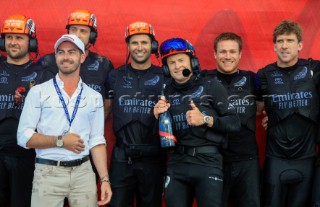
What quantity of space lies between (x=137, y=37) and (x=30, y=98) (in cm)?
151

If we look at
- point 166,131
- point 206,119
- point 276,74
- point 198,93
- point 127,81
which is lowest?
point 166,131

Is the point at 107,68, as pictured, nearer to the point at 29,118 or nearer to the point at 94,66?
the point at 94,66

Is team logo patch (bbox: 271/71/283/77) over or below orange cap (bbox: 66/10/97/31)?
below

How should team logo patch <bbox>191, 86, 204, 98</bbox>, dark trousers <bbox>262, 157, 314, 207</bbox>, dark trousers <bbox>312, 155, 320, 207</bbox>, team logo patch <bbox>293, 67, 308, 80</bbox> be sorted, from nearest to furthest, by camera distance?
team logo patch <bbox>191, 86, 204, 98</bbox> → dark trousers <bbox>312, 155, 320, 207</bbox> → dark trousers <bbox>262, 157, 314, 207</bbox> → team logo patch <bbox>293, 67, 308, 80</bbox>

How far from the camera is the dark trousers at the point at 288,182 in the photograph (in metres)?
A: 4.44

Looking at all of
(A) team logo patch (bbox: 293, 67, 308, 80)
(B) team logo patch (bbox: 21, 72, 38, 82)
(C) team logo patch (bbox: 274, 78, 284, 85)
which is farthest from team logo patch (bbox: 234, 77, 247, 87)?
(B) team logo patch (bbox: 21, 72, 38, 82)

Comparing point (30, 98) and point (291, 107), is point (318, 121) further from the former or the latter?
point (30, 98)

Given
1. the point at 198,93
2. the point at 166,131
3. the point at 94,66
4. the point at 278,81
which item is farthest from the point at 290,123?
the point at 94,66

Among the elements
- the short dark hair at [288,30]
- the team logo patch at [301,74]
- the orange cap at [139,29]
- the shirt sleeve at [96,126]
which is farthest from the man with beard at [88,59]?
the team logo patch at [301,74]

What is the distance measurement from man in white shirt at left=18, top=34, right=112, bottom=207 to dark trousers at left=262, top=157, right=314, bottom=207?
67.3 inches

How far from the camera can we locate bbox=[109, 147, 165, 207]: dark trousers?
14.8 feet

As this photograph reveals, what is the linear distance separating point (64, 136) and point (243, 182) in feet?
6.16

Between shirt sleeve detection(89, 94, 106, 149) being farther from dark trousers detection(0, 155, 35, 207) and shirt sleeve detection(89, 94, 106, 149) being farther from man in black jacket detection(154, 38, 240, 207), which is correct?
dark trousers detection(0, 155, 35, 207)

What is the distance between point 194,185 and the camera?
382cm
